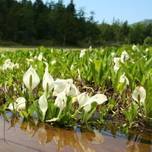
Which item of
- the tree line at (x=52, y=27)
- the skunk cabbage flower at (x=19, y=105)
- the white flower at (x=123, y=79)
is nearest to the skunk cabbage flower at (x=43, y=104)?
the skunk cabbage flower at (x=19, y=105)

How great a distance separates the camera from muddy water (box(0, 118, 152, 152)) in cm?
149

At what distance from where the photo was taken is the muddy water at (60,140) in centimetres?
149

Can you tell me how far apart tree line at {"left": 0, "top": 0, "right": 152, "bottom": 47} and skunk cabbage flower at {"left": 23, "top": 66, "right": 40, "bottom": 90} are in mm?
63819

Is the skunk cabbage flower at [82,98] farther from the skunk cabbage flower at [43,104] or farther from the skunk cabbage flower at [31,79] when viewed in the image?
the skunk cabbage flower at [31,79]

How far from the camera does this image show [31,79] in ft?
6.79

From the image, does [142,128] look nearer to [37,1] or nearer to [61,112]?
[61,112]

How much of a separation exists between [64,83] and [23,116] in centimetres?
24

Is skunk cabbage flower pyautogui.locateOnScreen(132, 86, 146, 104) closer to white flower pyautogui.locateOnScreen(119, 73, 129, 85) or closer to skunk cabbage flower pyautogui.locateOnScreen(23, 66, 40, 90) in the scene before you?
white flower pyautogui.locateOnScreen(119, 73, 129, 85)

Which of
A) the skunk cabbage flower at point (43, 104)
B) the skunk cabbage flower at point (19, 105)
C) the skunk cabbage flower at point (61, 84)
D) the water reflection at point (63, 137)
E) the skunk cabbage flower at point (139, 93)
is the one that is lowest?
the water reflection at point (63, 137)

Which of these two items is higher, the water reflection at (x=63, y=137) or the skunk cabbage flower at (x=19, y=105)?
the skunk cabbage flower at (x=19, y=105)

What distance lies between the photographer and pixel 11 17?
70812 mm

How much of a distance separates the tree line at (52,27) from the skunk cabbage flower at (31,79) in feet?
209

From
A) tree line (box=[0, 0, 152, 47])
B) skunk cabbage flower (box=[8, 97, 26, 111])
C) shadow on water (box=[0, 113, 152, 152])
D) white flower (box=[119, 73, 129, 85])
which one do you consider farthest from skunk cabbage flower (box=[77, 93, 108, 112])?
tree line (box=[0, 0, 152, 47])

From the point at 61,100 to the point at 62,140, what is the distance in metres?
0.27
